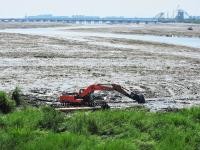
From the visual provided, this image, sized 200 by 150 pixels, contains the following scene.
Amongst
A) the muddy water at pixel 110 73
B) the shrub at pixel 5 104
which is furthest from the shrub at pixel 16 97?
the muddy water at pixel 110 73

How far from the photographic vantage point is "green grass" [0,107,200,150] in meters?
9.52

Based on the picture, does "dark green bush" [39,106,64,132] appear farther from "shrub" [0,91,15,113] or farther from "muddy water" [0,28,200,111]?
"muddy water" [0,28,200,111]

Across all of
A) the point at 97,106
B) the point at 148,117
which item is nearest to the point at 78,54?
the point at 97,106

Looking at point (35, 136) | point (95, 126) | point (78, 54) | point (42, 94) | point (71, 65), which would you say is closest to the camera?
point (35, 136)

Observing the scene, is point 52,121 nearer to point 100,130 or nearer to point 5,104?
point 100,130

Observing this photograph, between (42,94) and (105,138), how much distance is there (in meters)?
6.87

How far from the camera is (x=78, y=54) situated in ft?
108

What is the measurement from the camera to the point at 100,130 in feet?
35.9

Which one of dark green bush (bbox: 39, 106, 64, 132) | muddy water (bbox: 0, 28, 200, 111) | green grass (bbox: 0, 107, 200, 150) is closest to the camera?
green grass (bbox: 0, 107, 200, 150)

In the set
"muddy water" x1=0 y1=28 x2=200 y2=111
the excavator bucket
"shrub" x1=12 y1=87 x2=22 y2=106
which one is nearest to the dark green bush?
"shrub" x1=12 y1=87 x2=22 y2=106

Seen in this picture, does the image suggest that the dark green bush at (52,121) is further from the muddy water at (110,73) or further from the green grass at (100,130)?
the muddy water at (110,73)

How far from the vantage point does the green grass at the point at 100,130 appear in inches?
375

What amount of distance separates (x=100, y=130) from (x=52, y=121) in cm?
117

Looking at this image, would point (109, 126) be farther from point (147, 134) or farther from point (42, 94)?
→ point (42, 94)
